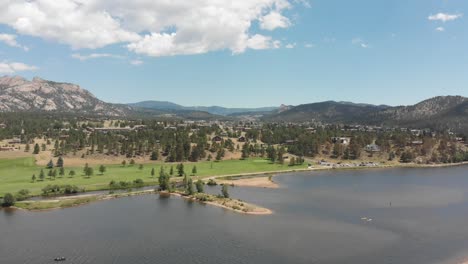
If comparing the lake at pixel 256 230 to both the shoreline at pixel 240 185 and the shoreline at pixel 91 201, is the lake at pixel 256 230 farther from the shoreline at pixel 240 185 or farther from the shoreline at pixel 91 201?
the shoreline at pixel 240 185

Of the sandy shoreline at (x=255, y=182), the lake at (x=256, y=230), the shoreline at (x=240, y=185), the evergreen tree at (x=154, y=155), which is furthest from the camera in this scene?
the evergreen tree at (x=154, y=155)

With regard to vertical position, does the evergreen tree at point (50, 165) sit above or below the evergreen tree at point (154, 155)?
below

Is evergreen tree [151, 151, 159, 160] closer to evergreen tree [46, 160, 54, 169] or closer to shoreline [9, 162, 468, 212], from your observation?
evergreen tree [46, 160, 54, 169]

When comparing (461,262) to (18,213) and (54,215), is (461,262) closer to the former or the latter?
(54,215)

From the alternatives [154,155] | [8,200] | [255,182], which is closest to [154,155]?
[154,155]

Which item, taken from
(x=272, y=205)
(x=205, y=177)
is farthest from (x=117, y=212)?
(x=205, y=177)

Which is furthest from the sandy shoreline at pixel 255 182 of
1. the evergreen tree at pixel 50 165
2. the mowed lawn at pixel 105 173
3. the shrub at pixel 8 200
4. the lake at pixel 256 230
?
the evergreen tree at pixel 50 165
